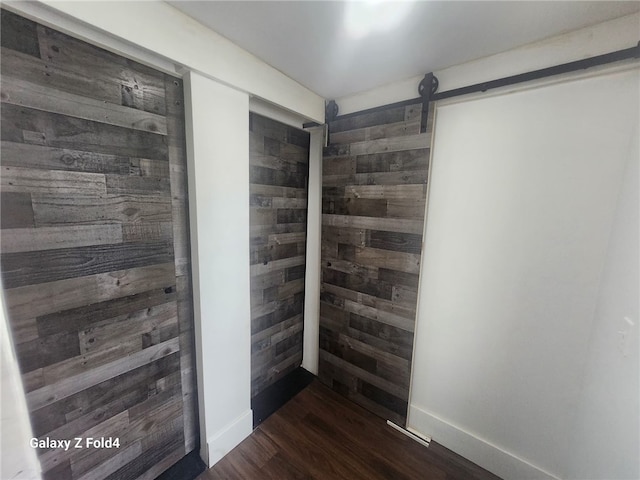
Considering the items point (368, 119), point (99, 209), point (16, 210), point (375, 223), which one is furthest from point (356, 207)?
point (16, 210)

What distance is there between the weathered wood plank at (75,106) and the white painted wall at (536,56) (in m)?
1.40

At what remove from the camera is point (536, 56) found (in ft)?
3.90

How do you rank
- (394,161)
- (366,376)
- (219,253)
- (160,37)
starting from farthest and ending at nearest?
(366,376)
(394,161)
(219,253)
(160,37)

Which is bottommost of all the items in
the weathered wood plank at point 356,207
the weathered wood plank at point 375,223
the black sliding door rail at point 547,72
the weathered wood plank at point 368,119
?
the weathered wood plank at point 375,223

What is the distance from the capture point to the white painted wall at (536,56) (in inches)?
40.4

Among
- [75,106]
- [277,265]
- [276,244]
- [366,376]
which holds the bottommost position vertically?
[366,376]

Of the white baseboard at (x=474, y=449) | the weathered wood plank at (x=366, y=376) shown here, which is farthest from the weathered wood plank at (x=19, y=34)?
the white baseboard at (x=474, y=449)

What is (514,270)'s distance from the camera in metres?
1.33

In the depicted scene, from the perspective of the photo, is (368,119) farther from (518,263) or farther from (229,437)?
(229,437)

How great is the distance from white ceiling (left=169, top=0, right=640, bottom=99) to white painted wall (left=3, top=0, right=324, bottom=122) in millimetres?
57

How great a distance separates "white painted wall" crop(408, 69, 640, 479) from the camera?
1.12 metres

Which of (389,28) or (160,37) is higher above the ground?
(389,28)

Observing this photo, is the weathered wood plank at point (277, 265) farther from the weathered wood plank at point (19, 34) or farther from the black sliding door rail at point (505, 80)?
the weathered wood plank at point (19, 34)

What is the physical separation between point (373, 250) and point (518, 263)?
0.82 metres
